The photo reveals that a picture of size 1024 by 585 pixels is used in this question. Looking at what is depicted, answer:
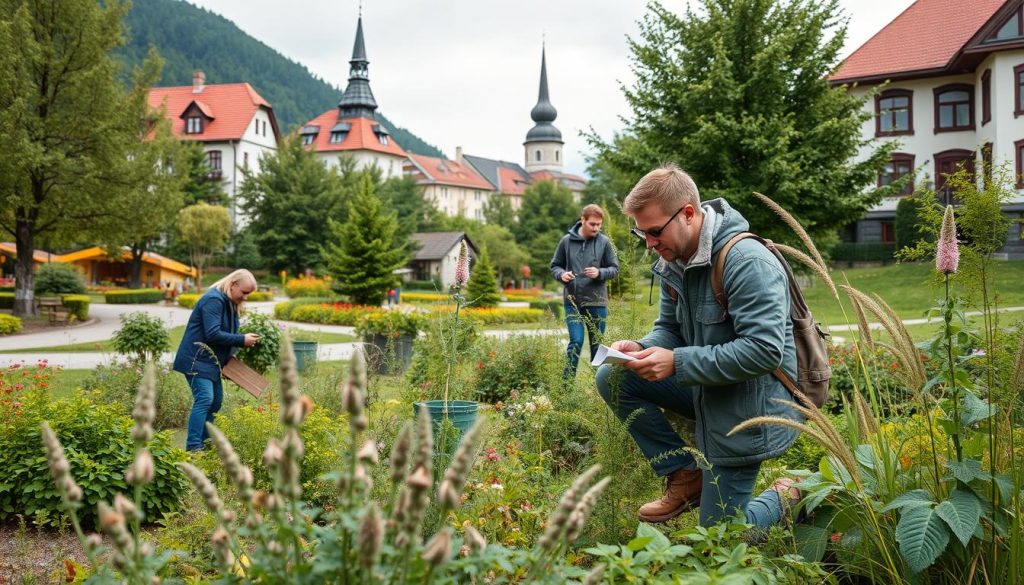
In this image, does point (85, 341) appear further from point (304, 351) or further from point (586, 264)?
point (586, 264)

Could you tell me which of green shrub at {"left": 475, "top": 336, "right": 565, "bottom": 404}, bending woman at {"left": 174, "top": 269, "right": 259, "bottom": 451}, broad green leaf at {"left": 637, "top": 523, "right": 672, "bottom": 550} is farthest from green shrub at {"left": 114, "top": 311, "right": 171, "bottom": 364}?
broad green leaf at {"left": 637, "top": 523, "right": 672, "bottom": 550}

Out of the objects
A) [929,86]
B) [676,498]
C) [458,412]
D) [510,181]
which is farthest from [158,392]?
[510,181]

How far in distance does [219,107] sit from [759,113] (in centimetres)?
5200

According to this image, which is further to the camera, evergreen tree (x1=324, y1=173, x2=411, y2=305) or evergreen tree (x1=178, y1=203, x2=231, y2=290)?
evergreen tree (x1=178, y1=203, x2=231, y2=290)

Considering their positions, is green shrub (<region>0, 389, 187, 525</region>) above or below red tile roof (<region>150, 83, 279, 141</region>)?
below

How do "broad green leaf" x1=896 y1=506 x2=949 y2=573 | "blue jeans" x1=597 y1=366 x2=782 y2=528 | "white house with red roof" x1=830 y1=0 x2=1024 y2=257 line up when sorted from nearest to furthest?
"broad green leaf" x1=896 y1=506 x2=949 y2=573 → "blue jeans" x1=597 y1=366 x2=782 y2=528 → "white house with red roof" x1=830 y1=0 x2=1024 y2=257

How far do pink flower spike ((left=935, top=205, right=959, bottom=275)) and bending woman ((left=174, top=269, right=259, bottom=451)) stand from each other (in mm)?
4963

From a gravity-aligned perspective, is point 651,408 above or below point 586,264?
below

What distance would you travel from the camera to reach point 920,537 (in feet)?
7.93

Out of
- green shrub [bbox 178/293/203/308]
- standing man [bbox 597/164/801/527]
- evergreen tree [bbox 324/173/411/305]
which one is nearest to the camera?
standing man [bbox 597/164/801/527]

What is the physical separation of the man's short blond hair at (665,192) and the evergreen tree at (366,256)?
19911 mm

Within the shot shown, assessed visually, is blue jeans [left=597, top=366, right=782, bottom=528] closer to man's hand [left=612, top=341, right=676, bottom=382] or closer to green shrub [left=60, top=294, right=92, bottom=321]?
man's hand [left=612, top=341, right=676, bottom=382]

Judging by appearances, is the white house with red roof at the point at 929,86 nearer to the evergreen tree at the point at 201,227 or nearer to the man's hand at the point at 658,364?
the evergreen tree at the point at 201,227

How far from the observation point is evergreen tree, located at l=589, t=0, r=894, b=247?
16219mm
